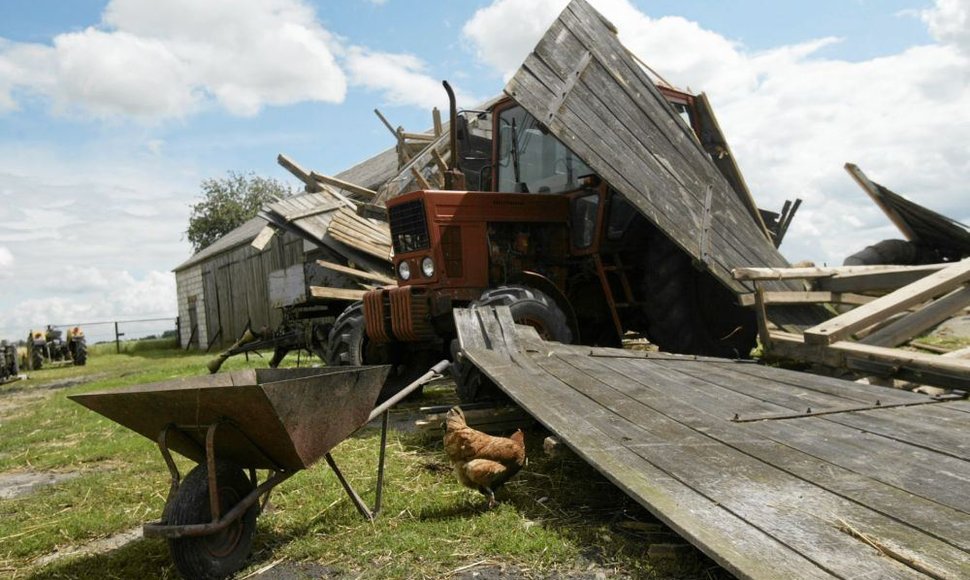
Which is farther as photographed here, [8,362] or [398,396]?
[8,362]

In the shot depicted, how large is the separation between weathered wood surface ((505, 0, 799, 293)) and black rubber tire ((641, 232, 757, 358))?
1.53ft

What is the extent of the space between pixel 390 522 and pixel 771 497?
72.5 inches

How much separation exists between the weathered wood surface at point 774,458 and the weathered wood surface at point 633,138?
188 cm

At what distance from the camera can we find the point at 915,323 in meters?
5.83

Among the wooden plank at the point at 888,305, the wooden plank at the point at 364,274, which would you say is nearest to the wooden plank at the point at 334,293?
the wooden plank at the point at 364,274

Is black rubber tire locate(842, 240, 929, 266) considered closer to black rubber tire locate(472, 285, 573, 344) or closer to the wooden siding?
Result: black rubber tire locate(472, 285, 573, 344)

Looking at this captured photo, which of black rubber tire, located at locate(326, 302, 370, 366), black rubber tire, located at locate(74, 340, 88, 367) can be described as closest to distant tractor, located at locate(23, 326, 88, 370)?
black rubber tire, located at locate(74, 340, 88, 367)

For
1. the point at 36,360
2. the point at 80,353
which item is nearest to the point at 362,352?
the point at 80,353

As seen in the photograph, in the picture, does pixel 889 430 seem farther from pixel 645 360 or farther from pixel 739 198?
pixel 739 198

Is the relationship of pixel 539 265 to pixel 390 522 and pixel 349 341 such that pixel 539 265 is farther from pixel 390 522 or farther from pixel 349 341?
pixel 390 522

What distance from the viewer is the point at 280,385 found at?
2.79 metres

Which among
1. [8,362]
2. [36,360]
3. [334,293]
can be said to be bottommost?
[36,360]

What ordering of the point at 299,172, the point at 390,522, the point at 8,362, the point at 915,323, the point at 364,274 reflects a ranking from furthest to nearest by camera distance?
the point at 8,362
the point at 299,172
the point at 364,274
the point at 915,323
the point at 390,522

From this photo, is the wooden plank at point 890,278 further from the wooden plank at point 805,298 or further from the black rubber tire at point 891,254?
the black rubber tire at point 891,254
